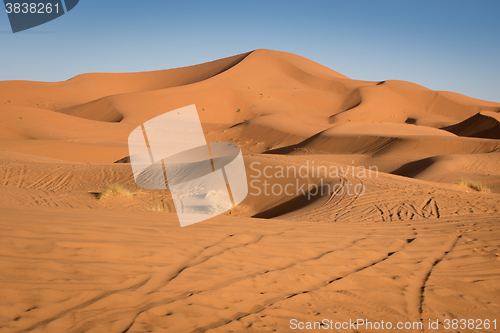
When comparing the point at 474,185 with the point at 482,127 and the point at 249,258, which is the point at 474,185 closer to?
the point at 249,258

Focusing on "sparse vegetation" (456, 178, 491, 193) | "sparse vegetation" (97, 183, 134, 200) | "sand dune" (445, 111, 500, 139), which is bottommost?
"sand dune" (445, 111, 500, 139)

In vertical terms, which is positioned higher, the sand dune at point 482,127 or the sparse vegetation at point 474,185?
the sparse vegetation at point 474,185

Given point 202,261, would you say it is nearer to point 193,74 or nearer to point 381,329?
point 381,329

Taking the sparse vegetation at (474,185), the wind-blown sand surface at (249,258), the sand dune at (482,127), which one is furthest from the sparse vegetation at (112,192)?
the sand dune at (482,127)

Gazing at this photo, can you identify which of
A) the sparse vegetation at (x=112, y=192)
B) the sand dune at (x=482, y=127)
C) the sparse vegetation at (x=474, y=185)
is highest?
the sparse vegetation at (x=112, y=192)

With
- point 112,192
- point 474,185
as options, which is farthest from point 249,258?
point 474,185

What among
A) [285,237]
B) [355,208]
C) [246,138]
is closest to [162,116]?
[246,138]

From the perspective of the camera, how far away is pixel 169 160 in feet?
57.6

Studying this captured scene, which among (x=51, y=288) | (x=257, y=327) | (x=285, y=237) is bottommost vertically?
(x=285, y=237)

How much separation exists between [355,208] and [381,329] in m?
6.78

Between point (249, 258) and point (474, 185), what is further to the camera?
point (474, 185)

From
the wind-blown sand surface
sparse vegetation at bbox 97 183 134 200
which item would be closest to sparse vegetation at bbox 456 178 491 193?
the wind-blown sand surface

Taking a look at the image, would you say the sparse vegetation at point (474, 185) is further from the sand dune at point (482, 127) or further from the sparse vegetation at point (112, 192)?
the sand dune at point (482, 127)

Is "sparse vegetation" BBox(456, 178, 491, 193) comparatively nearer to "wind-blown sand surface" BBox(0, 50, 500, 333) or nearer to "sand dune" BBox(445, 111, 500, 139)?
"wind-blown sand surface" BBox(0, 50, 500, 333)
